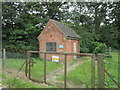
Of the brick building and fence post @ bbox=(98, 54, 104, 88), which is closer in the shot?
fence post @ bbox=(98, 54, 104, 88)

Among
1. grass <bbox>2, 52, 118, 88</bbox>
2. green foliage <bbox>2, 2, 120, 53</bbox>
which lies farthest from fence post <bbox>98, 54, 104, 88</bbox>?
green foliage <bbox>2, 2, 120, 53</bbox>

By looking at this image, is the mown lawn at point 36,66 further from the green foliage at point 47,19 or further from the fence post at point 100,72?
the green foliage at point 47,19

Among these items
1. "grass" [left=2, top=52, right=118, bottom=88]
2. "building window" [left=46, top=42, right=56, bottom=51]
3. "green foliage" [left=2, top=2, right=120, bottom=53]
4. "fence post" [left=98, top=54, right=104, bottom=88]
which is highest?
"green foliage" [left=2, top=2, right=120, bottom=53]

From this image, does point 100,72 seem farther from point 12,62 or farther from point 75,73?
point 12,62

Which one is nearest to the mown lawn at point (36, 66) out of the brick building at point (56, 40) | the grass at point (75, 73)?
the grass at point (75, 73)

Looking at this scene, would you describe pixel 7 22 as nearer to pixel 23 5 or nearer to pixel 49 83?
pixel 23 5

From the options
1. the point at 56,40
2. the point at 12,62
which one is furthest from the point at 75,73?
the point at 56,40

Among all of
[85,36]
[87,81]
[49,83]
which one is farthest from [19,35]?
[87,81]

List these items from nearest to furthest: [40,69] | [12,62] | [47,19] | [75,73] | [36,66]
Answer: [75,73] → [40,69] → [36,66] → [12,62] → [47,19]

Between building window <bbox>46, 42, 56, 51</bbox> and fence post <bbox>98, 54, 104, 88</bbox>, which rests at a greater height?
building window <bbox>46, 42, 56, 51</bbox>

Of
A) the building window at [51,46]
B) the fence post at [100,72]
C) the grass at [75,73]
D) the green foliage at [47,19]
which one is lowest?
the grass at [75,73]

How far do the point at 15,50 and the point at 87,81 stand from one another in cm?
1227

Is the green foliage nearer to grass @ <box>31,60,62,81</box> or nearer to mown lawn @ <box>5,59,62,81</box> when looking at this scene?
mown lawn @ <box>5,59,62,81</box>

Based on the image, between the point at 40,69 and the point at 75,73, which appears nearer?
the point at 75,73
